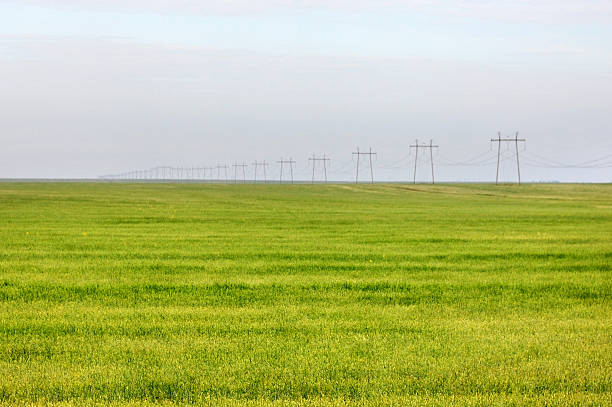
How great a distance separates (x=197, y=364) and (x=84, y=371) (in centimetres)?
141

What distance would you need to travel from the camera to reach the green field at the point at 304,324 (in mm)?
7805

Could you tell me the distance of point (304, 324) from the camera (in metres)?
10.8

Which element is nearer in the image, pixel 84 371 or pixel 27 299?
pixel 84 371

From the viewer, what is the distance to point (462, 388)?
7.86m

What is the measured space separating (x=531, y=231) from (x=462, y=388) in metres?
22.9

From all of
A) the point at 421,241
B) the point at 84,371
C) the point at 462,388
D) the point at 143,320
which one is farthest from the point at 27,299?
the point at 421,241

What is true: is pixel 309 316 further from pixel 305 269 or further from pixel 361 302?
pixel 305 269

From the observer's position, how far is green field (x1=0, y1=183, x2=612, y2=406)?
7.80m

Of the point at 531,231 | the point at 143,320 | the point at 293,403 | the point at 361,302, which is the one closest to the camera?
the point at 293,403

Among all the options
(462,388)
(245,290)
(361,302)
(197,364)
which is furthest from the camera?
(245,290)

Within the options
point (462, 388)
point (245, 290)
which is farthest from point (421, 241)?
point (462, 388)

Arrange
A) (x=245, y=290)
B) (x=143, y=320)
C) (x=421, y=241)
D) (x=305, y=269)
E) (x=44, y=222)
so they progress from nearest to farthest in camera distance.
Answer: (x=143, y=320) < (x=245, y=290) < (x=305, y=269) < (x=421, y=241) < (x=44, y=222)

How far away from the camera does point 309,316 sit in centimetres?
1149

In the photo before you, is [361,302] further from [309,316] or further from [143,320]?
[143,320]
